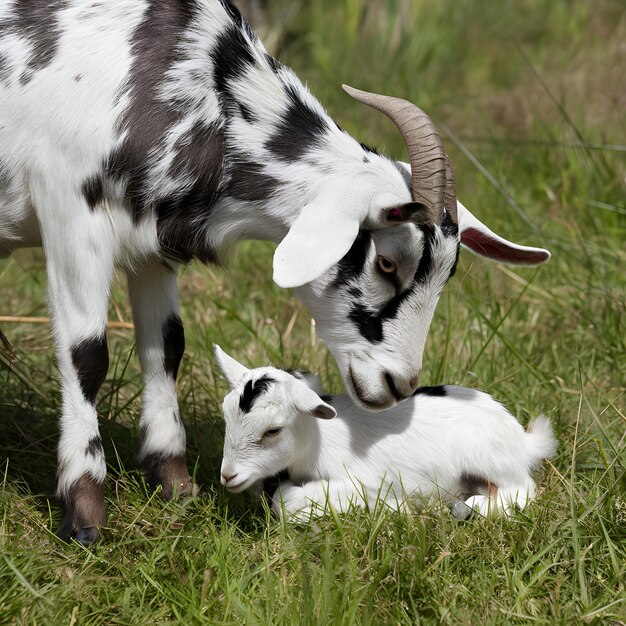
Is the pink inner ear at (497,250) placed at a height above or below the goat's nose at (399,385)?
above

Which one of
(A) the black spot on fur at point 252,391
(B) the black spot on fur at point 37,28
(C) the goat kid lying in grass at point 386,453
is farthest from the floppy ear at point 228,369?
(B) the black spot on fur at point 37,28

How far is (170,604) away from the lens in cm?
338

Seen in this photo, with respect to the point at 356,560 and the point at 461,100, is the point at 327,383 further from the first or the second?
the point at 461,100

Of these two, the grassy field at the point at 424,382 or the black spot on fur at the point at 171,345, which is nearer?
the grassy field at the point at 424,382

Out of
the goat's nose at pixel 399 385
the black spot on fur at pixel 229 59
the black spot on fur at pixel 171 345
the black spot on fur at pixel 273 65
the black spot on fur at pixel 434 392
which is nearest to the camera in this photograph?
the goat's nose at pixel 399 385

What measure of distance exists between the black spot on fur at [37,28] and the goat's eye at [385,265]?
4.43 feet

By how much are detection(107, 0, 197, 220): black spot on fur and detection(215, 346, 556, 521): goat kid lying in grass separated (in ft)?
2.24

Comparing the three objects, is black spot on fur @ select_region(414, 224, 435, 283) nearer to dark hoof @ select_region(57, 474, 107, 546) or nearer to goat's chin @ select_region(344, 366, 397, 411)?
goat's chin @ select_region(344, 366, 397, 411)

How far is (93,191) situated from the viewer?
11.9 feet

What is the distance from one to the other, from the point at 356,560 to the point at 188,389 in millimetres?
1767

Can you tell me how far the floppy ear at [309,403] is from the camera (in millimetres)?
3590

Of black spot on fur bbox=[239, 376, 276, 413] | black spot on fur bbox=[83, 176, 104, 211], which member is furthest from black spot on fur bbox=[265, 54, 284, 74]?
black spot on fur bbox=[239, 376, 276, 413]

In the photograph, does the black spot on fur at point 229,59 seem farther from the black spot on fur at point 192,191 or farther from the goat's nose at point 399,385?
the goat's nose at point 399,385

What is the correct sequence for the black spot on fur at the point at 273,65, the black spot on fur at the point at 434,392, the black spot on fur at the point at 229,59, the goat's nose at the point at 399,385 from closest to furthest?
the goat's nose at the point at 399,385
the black spot on fur at the point at 229,59
the black spot on fur at the point at 273,65
the black spot on fur at the point at 434,392
